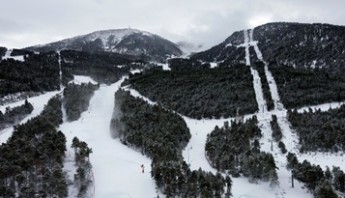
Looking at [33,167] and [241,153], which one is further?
[241,153]

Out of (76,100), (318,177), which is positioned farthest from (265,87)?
(318,177)

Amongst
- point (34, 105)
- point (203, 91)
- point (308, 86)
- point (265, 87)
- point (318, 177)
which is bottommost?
point (318, 177)

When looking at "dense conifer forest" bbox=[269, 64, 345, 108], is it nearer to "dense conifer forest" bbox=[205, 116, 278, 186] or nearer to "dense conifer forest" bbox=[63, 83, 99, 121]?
"dense conifer forest" bbox=[205, 116, 278, 186]

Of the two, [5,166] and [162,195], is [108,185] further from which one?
[5,166]

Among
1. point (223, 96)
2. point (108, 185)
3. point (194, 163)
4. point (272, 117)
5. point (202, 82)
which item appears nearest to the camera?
point (108, 185)

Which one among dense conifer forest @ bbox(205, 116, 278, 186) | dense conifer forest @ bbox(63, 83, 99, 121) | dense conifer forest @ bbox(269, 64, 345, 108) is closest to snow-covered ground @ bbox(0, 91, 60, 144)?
dense conifer forest @ bbox(63, 83, 99, 121)

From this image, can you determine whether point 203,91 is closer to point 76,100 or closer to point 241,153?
point 76,100

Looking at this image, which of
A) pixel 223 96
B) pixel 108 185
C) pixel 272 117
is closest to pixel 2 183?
pixel 108 185
